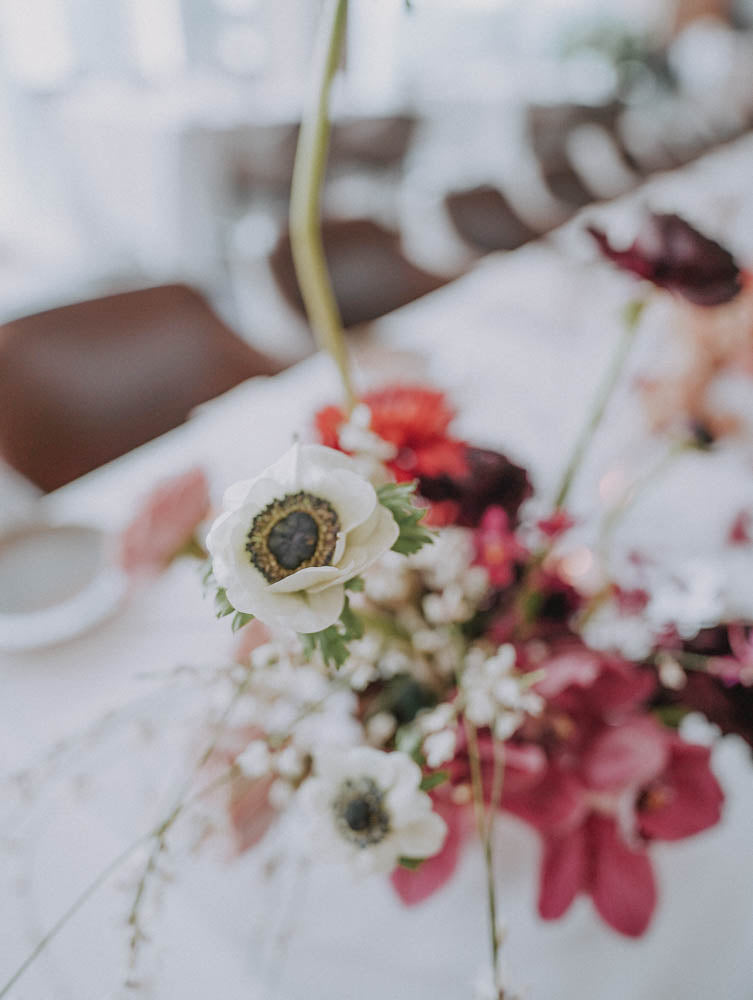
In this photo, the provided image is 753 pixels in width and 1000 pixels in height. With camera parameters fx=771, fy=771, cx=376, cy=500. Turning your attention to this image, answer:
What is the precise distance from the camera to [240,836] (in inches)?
17.5

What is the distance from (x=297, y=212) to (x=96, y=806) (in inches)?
15.1

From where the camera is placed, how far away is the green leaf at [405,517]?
0.26m

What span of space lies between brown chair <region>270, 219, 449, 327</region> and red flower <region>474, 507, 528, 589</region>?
1046 mm

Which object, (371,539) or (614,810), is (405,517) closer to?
(371,539)

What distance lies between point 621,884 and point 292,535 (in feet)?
0.97

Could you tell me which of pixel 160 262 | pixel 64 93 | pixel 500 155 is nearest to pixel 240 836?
pixel 160 262

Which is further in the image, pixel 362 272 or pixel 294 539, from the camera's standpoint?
pixel 362 272

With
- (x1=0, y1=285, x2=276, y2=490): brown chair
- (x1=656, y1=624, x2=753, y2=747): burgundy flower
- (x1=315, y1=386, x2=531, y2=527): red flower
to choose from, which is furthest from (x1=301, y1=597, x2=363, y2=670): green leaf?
(x1=0, y1=285, x2=276, y2=490): brown chair

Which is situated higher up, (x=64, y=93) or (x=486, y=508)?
(x=64, y=93)

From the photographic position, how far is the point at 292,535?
0.23m

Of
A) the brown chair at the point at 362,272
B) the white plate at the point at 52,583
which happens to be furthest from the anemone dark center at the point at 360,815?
the brown chair at the point at 362,272

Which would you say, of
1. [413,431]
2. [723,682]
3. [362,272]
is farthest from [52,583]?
[362,272]

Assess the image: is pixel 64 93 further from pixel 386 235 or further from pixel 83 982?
pixel 83 982

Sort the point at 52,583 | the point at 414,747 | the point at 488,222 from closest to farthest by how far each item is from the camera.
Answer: the point at 414,747 < the point at 52,583 < the point at 488,222
